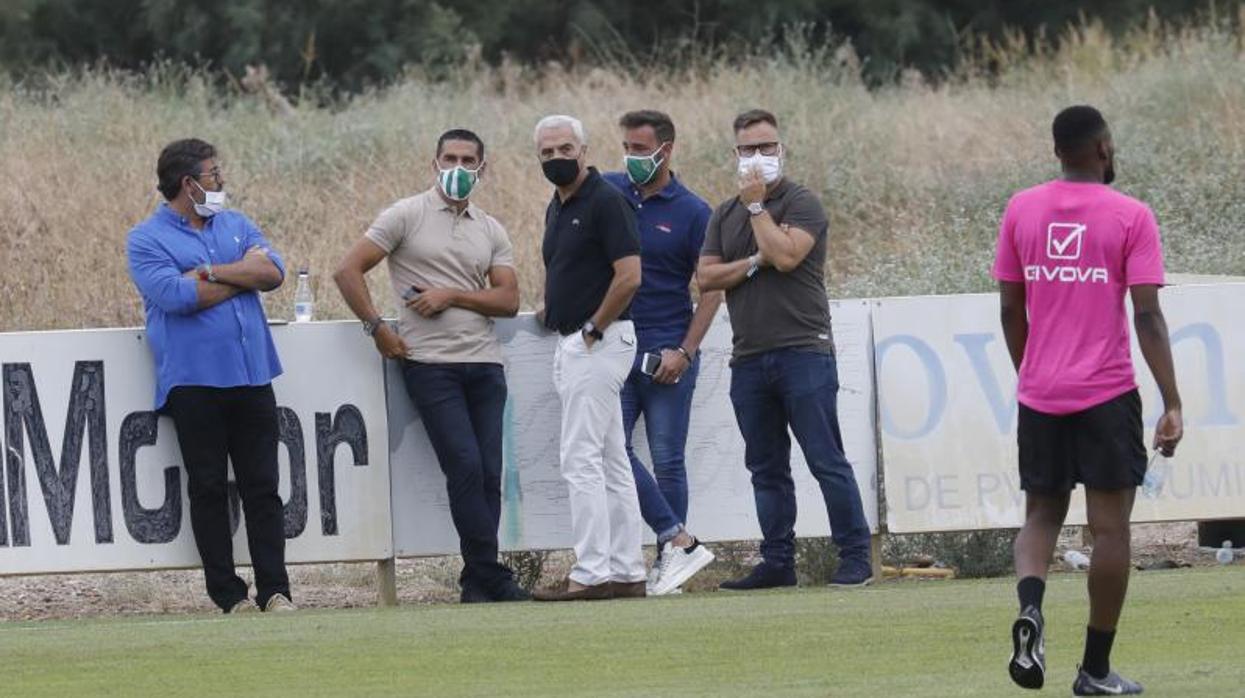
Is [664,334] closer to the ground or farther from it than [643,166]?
closer to the ground

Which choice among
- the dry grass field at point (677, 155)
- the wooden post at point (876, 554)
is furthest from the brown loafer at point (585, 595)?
the dry grass field at point (677, 155)

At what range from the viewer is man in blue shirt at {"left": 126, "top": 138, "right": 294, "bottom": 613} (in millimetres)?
11445

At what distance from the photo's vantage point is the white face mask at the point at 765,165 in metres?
11.5

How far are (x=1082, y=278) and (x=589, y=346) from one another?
3.95m

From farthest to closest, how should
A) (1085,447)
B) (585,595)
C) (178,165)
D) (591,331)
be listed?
1. (178,165)
2. (585,595)
3. (591,331)
4. (1085,447)

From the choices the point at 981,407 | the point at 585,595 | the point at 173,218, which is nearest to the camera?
the point at 585,595

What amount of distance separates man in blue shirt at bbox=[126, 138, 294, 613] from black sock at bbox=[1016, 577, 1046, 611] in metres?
4.76

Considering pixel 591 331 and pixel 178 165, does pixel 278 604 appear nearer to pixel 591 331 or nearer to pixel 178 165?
pixel 591 331

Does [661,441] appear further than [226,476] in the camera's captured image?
Yes

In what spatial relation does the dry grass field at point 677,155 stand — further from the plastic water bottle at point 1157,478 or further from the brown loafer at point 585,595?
the brown loafer at point 585,595

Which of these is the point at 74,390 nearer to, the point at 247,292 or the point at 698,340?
the point at 247,292

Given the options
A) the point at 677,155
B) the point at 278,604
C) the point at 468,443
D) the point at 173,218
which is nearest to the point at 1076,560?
the point at 468,443

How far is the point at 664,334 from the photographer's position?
39.1 ft

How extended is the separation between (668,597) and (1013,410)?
7.34 feet
